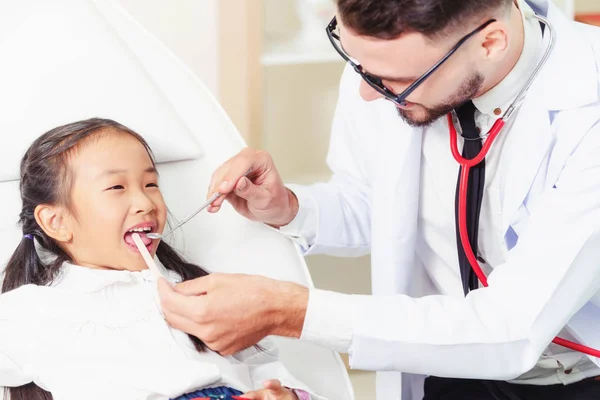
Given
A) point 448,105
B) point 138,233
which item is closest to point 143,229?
point 138,233

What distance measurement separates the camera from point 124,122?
166cm

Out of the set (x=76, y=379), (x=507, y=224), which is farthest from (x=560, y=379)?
(x=76, y=379)

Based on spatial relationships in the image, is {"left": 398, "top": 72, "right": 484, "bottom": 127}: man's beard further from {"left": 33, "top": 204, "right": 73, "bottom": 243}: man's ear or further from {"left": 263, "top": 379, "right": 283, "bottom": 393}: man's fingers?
{"left": 33, "top": 204, "right": 73, "bottom": 243}: man's ear

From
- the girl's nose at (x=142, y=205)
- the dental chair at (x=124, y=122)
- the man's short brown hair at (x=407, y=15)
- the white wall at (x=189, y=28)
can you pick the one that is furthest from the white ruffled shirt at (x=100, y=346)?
the white wall at (x=189, y=28)

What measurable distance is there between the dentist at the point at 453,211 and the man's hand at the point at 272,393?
0.29 ft

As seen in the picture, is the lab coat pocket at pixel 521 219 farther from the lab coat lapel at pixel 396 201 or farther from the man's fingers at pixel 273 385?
the man's fingers at pixel 273 385

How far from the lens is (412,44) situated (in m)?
1.31

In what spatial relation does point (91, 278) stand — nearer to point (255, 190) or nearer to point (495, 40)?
point (255, 190)

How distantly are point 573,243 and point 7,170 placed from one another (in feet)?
3.41

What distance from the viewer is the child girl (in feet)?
4.22

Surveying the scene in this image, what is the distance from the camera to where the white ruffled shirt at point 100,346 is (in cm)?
128

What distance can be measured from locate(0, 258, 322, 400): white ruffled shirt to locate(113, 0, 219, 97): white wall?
1257 millimetres

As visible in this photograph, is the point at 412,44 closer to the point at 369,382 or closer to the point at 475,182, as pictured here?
the point at 475,182

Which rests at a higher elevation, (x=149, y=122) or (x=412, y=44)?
(x=412, y=44)
